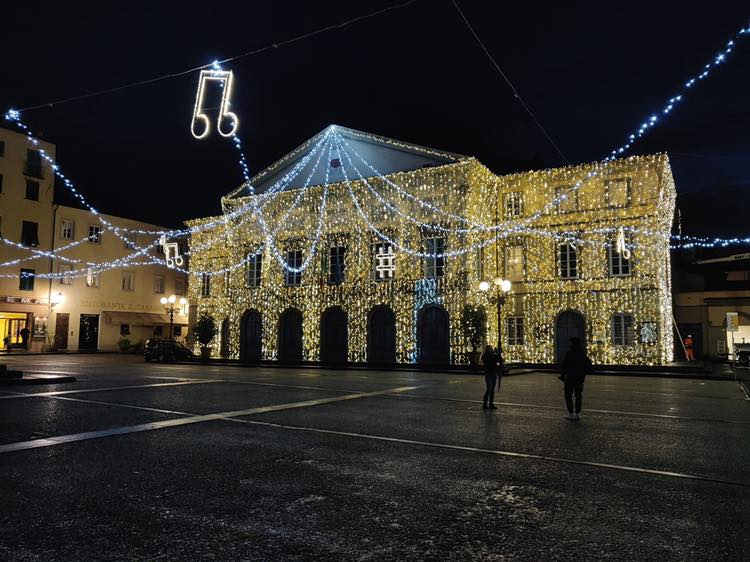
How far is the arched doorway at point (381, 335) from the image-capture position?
102 ft

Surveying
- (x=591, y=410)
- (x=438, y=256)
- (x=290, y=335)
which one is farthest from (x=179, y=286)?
(x=591, y=410)

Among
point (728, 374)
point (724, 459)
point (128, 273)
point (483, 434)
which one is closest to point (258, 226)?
point (128, 273)

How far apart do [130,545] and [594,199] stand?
2785 cm

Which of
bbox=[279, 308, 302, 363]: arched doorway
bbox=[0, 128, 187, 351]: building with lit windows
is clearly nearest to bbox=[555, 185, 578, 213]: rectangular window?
bbox=[279, 308, 302, 363]: arched doorway

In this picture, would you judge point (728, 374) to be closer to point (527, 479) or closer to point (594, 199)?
point (594, 199)

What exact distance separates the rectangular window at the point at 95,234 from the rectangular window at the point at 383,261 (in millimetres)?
25020

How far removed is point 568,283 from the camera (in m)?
28.8

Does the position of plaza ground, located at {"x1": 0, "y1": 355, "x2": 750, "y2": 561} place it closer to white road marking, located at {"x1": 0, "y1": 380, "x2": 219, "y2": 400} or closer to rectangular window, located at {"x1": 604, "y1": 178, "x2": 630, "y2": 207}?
white road marking, located at {"x1": 0, "y1": 380, "x2": 219, "y2": 400}

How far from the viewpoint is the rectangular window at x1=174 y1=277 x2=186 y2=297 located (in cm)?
5159

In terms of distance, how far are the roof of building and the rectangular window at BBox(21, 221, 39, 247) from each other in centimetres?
1696

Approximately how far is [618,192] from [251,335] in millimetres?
22270

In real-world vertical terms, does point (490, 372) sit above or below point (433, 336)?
below

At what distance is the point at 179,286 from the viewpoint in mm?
52000

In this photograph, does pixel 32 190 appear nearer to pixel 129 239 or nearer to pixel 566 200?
pixel 129 239
